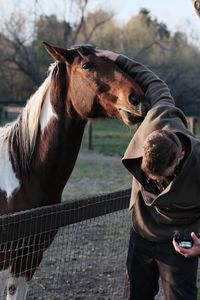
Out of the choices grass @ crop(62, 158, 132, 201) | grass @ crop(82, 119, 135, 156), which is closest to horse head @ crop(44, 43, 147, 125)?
grass @ crop(62, 158, 132, 201)

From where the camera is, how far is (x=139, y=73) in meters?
2.94

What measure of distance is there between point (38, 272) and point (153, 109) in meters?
2.63

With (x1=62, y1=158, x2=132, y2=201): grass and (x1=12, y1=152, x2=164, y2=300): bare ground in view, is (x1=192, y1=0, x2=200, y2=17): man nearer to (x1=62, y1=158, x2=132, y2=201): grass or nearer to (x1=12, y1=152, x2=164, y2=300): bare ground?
(x1=12, y1=152, x2=164, y2=300): bare ground

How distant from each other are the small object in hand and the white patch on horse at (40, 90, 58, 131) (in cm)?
122

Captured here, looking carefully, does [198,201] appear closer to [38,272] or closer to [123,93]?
[123,93]

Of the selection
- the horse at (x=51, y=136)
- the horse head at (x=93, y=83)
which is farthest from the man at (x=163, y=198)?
the horse at (x=51, y=136)

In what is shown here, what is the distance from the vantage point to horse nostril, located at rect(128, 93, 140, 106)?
2.74 m

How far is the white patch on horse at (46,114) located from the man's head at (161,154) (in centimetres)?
107

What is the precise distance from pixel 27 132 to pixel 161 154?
1273 millimetres

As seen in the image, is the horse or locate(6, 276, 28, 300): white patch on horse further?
locate(6, 276, 28, 300): white patch on horse

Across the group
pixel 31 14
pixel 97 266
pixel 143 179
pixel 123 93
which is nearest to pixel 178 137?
pixel 143 179

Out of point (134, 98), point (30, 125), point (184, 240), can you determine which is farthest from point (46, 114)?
point (184, 240)

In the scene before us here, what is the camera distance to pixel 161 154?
2.07 meters

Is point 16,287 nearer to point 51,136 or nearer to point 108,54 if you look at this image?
point 51,136
